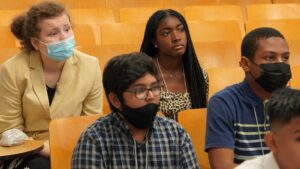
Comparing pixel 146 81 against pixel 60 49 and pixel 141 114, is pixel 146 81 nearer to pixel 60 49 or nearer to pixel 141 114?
pixel 141 114

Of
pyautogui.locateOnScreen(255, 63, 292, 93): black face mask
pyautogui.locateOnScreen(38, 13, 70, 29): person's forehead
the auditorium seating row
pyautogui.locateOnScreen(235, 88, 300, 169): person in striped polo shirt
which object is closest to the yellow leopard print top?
pyautogui.locateOnScreen(38, 13, 70, 29): person's forehead

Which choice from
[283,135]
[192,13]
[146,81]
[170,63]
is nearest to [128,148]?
[146,81]

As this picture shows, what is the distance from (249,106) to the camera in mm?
1707

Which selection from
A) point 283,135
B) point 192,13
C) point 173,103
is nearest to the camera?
point 283,135

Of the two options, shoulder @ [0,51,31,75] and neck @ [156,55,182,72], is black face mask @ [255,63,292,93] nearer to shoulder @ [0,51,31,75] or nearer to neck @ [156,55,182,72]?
neck @ [156,55,182,72]

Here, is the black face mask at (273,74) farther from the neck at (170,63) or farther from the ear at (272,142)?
the neck at (170,63)

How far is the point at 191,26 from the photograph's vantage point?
3170 millimetres

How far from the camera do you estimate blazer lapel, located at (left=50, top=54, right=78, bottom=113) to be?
2.18 m

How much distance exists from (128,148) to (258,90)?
49cm

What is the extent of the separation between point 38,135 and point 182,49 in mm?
751

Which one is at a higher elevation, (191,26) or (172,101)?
(191,26)

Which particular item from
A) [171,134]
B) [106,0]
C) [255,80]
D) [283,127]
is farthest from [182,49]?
[106,0]

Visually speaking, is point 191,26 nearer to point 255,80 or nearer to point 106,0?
point 106,0

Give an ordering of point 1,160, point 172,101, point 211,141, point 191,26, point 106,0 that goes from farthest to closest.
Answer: point 106,0 → point 191,26 → point 172,101 → point 1,160 → point 211,141
